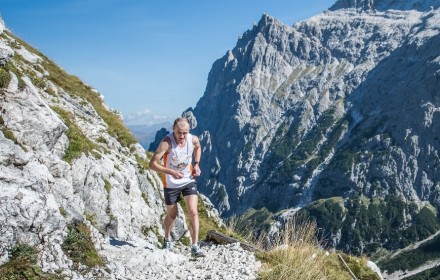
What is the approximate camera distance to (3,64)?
1236cm

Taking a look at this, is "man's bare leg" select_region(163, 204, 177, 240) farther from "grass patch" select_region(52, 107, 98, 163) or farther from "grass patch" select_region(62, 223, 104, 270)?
"grass patch" select_region(52, 107, 98, 163)

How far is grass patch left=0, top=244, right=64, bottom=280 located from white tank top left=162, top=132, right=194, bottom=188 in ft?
15.9

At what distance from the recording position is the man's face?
12.5 metres

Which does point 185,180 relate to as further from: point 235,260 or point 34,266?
point 34,266

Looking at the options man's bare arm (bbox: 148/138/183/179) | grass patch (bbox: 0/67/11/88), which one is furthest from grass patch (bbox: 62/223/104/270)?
grass patch (bbox: 0/67/11/88)

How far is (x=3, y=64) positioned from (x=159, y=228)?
10.2 metres

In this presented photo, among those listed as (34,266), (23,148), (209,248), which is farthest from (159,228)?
(34,266)

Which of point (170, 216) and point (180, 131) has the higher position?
point (180, 131)

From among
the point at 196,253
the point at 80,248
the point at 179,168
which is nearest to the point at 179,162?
the point at 179,168

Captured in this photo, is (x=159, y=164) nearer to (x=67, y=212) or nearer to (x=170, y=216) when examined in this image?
(x=170, y=216)

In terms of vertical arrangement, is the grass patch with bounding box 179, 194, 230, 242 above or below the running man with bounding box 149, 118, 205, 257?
below

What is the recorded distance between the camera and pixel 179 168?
12891 mm

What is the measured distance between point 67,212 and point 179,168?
3627 millimetres

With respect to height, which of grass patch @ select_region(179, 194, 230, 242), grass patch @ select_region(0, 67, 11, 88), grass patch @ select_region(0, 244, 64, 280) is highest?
grass patch @ select_region(0, 67, 11, 88)
